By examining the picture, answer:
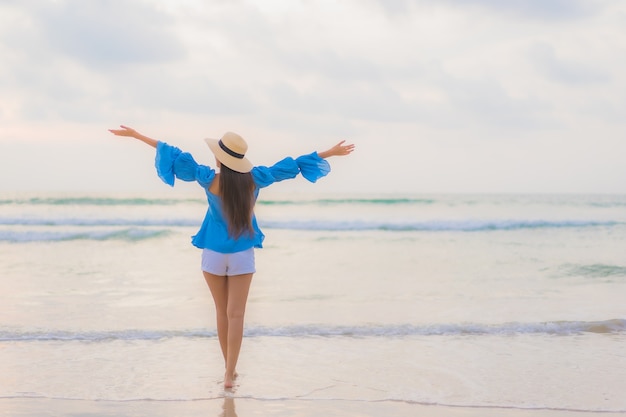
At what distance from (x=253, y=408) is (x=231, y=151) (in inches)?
65.7

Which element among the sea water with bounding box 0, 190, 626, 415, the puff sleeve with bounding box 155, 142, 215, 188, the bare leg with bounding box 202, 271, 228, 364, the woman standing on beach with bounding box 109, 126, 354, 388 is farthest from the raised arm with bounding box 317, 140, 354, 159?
the sea water with bounding box 0, 190, 626, 415

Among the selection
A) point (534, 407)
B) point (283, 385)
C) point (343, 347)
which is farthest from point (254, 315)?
point (534, 407)

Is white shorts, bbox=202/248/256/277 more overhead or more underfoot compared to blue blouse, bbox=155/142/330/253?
more underfoot

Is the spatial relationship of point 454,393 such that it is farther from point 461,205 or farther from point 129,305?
point 461,205

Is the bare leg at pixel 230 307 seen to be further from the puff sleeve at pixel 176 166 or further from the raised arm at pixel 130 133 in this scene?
the raised arm at pixel 130 133

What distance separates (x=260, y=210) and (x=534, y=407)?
2865cm

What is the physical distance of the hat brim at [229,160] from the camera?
4.65 meters

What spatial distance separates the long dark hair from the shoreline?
3.71 ft

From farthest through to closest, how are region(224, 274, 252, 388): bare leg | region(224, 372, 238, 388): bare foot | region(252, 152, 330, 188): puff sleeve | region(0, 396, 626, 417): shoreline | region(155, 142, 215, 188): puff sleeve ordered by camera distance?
1. region(224, 372, 238, 388): bare foot
2. region(224, 274, 252, 388): bare leg
3. region(252, 152, 330, 188): puff sleeve
4. region(155, 142, 215, 188): puff sleeve
5. region(0, 396, 626, 417): shoreline

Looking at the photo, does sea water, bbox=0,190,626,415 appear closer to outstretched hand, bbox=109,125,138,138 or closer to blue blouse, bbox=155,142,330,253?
blue blouse, bbox=155,142,330,253

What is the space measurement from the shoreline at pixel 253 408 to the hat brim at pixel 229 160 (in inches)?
60.7

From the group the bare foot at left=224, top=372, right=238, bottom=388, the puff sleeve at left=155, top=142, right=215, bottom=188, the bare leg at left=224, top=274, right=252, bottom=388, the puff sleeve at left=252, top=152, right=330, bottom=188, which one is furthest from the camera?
the bare foot at left=224, top=372, right=238, bottom=388

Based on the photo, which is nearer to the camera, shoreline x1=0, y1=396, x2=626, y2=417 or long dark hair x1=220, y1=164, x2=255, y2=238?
shoreline x1=0, y1=396, x2=626, y2=417

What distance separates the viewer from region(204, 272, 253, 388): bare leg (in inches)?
193
